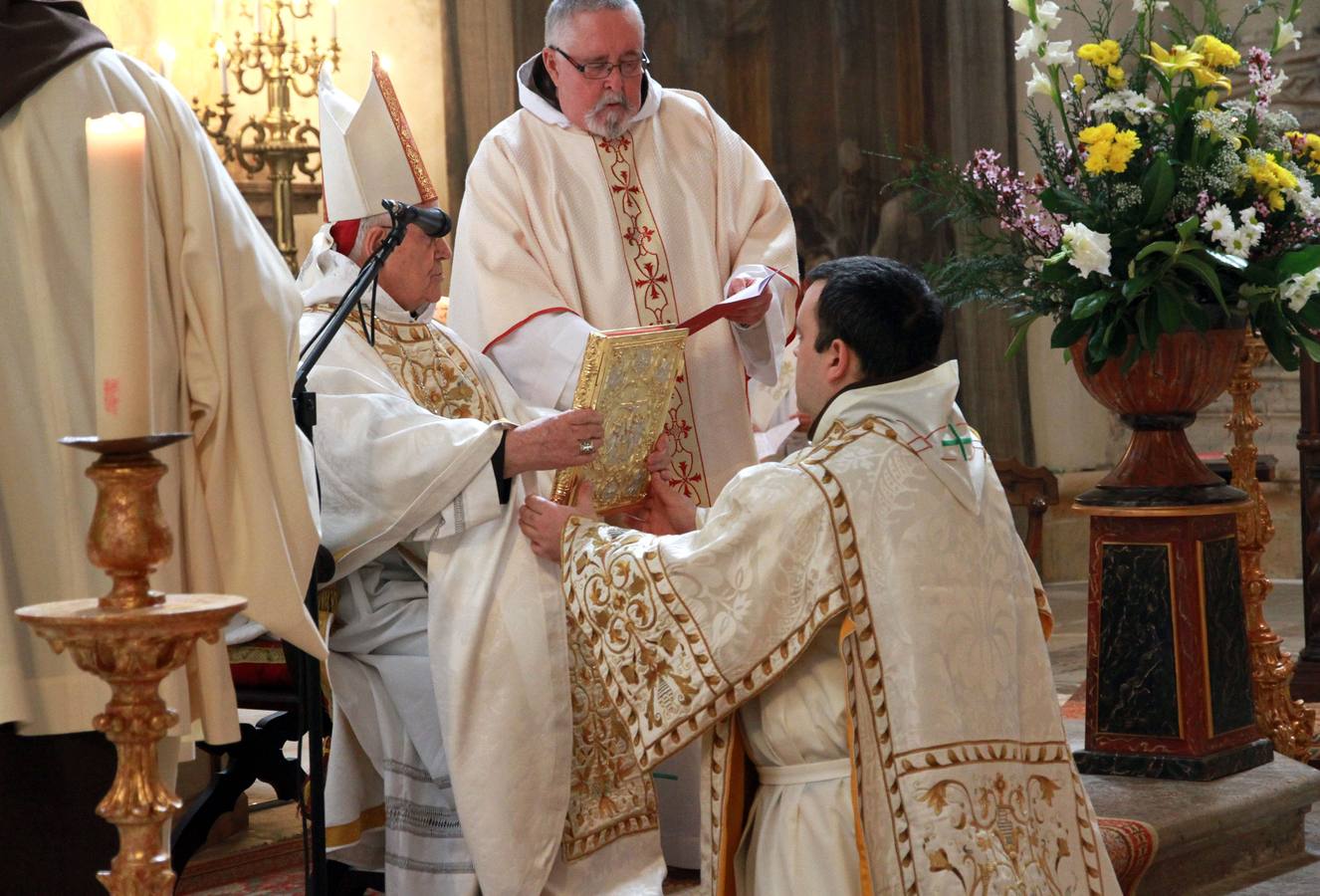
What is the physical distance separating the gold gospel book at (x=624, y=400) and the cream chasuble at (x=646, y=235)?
0.63 meters

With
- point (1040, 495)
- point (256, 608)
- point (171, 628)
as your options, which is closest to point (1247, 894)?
point (256, 608)

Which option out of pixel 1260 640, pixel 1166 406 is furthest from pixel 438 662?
pixel 1260 640

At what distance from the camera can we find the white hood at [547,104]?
4367mm

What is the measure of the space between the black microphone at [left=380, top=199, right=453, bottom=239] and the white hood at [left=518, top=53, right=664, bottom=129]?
842mm

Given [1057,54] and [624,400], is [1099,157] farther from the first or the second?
[624,400]

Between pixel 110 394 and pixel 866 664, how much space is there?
1685 millimetres

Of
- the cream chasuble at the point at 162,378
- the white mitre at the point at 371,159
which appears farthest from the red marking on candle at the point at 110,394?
the white mitre at the point at 371,159

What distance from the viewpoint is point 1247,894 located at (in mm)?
4090

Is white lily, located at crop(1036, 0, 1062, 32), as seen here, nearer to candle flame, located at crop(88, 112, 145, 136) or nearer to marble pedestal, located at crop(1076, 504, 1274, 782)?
marble pedestal, located at crop(1076, 504, 1274, 782)

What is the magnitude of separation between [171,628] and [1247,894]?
138 inches

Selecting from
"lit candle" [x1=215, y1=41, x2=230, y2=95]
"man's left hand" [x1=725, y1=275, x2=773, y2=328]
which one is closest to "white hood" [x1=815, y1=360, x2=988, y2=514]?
"man's left hand" [x1=725, y1=275, x2=773, y2=328]

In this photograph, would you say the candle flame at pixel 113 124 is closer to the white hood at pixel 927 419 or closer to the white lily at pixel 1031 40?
the white hood at pixel 927 419

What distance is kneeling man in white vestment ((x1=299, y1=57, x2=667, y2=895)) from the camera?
3461mm

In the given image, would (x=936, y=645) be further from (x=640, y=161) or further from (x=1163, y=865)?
(x=640, y=161)
